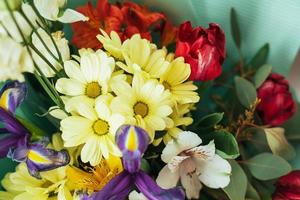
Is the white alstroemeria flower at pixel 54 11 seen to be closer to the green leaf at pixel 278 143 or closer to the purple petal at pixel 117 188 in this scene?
the purple petal at pixel 117 188

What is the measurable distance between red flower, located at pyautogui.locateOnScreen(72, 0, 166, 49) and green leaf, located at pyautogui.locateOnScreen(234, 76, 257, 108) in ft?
0.46

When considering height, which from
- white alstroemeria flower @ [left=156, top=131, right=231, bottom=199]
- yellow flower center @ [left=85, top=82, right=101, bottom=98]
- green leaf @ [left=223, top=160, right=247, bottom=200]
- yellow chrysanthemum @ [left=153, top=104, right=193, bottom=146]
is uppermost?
yellow flower center @ [left=85, top=82, right=101, bottom=98]

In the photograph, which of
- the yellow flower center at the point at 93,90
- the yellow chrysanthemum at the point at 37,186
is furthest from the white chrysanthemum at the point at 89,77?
the yellow chrysanthemum at the point at 37,186

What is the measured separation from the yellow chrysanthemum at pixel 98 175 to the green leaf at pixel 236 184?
137 mm

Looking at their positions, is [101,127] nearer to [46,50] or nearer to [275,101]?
[46,50]

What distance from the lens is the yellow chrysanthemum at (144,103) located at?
0.50 metres

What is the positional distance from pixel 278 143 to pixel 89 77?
288mm

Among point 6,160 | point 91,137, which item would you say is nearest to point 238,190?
point 91,137

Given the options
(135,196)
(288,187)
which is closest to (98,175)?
(135,196)

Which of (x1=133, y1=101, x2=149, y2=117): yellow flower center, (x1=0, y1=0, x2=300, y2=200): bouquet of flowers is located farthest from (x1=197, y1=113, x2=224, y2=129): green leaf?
(x1=133, y1=101, x2=149, y2=117): yellow flower center

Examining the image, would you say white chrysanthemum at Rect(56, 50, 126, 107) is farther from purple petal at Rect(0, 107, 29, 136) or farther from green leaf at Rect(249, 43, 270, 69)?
green leaf at Rect(249, 43, 270, 69)

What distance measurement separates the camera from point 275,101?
26.1 inches

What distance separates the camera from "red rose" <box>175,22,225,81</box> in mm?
578

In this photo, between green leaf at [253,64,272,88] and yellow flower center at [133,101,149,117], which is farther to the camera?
green leaf at [253,64,272,88]
